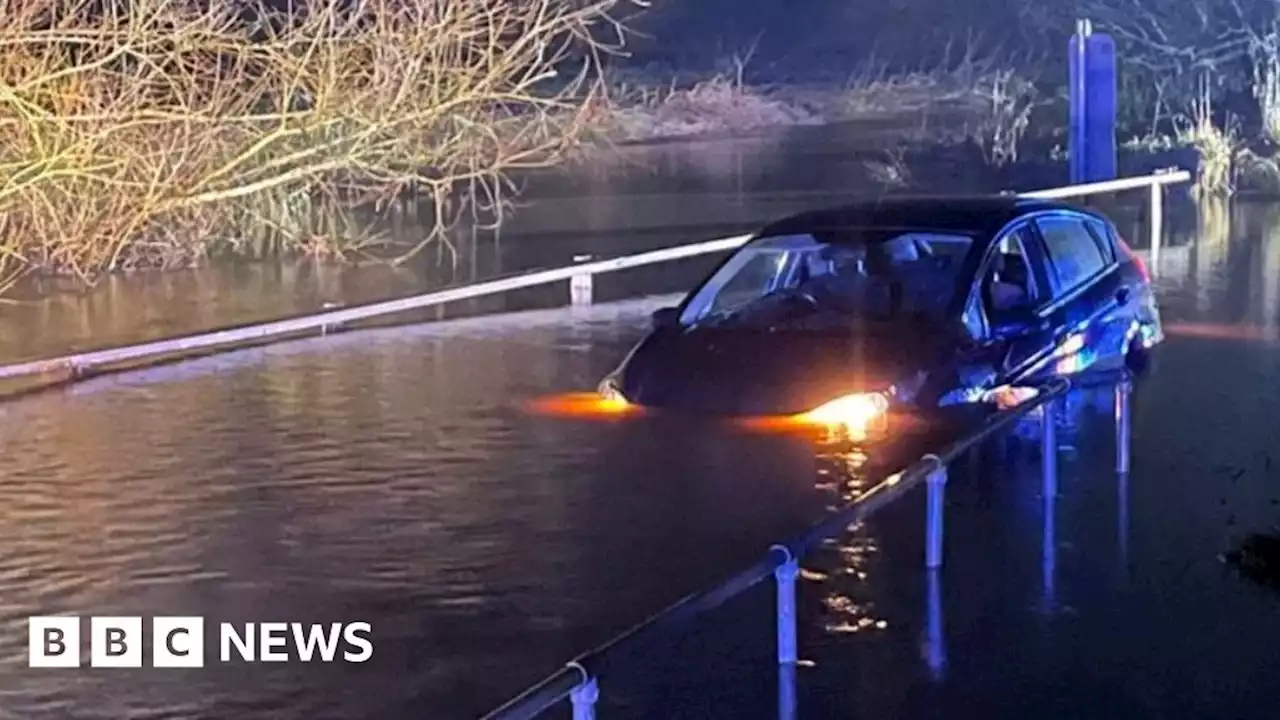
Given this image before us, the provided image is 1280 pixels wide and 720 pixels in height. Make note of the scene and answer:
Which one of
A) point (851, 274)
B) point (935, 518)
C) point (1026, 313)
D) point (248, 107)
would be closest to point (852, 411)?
point (851, 274)

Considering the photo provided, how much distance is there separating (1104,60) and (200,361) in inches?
559

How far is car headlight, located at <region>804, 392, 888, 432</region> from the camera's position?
35.6 feet

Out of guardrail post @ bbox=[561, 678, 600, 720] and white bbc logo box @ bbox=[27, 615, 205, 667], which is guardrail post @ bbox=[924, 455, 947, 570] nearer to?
white bbc logo box @ bbox=[27, 615, 205, 667]

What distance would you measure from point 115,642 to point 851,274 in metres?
5.80

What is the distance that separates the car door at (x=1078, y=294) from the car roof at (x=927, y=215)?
0.57 feet

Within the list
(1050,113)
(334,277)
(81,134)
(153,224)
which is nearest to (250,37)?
(81,134)

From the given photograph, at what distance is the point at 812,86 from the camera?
29.9 meters

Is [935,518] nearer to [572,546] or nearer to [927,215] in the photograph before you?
[572,546]

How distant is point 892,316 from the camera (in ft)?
37.7

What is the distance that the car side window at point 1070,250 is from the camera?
12281 mm

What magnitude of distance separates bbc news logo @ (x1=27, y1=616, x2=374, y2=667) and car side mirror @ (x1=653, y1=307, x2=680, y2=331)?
187 inches

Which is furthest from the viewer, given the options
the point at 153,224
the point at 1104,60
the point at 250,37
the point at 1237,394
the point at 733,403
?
the point at 1104,60

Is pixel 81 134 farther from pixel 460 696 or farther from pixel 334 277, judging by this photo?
pixel 460 696

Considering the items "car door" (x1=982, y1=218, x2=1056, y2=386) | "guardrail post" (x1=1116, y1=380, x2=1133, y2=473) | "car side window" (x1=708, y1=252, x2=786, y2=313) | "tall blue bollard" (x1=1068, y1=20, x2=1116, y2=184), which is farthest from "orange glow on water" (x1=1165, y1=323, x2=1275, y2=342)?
"tall blue bollard" (x1=1068, y1=20, x2=1116, y2=184)
